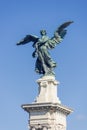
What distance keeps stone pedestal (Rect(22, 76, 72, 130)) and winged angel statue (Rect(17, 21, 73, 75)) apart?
986mm

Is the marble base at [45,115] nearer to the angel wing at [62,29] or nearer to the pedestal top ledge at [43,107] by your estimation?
the pedestal top ledge at [43,107]

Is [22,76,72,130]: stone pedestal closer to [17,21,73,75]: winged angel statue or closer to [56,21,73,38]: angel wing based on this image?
[17,21,73,75]: winged angel statue

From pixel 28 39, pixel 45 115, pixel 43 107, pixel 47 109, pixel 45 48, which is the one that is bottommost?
pixel 45 115

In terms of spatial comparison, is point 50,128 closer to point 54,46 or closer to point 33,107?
point 33,107

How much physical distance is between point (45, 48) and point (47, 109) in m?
5.11

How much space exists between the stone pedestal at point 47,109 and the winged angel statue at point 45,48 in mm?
986

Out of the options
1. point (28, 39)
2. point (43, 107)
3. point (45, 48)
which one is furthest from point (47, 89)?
point (28, 39)

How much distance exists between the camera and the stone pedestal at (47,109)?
4581cm

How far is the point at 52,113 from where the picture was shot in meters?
46.1

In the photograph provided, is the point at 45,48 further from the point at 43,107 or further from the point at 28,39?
the point at 43,107

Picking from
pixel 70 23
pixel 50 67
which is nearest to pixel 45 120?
pixel 50 67

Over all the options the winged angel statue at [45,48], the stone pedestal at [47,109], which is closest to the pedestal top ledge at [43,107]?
the stone pedestal at [47,109]

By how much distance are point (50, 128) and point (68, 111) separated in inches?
107

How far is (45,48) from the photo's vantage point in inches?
1903
